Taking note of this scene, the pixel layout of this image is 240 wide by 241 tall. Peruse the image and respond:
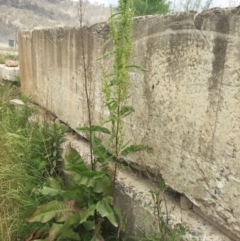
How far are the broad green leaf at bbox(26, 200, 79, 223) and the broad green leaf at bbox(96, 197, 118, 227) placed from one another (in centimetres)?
21

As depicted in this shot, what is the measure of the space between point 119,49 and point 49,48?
2.35 m

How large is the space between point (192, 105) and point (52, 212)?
113 centimetres

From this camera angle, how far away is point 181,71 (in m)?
1.82

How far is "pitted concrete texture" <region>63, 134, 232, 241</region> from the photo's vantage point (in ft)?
5.78

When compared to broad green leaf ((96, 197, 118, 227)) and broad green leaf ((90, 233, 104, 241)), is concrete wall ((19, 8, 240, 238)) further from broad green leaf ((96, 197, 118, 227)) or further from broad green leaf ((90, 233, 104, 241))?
broad green leaf ((90, 233, 104, 241))

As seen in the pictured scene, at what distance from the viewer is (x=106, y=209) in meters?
1.98

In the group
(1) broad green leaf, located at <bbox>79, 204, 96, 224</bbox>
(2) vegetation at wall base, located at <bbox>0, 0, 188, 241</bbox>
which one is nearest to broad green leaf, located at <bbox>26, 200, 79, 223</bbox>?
(2) vegetation at wall base, located at <bbox>0, 0, 188, 241</bbox>

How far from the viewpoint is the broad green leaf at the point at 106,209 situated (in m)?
1.94

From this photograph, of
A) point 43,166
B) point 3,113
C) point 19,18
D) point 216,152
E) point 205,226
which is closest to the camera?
point 216,152

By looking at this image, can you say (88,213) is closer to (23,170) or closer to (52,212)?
Answer: (52,212)

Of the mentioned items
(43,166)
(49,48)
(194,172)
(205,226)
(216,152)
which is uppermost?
(49,48)

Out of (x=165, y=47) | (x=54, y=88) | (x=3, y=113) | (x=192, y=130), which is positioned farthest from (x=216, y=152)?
(x=3, y=113)

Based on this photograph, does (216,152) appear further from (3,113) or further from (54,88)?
(3,113)

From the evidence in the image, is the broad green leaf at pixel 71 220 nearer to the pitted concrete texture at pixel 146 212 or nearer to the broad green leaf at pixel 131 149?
the pitted concrete texture at pixel 146 212
